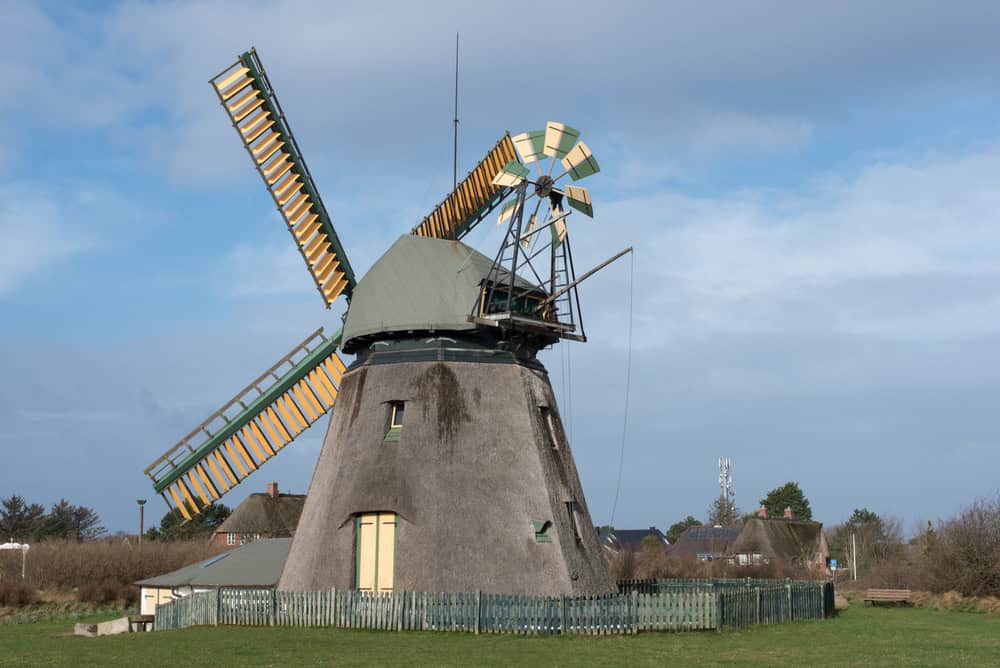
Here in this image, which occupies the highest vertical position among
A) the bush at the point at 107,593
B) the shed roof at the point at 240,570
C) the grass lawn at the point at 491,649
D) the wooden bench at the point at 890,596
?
the shed roof at the point at 240,570

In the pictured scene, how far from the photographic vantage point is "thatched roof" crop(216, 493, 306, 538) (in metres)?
62.5

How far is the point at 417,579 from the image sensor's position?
21.1 metres

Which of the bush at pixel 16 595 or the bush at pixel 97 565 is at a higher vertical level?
the bush at pixel 97 565

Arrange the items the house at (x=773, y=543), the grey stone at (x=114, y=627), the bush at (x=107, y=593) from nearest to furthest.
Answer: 1. the grey stone at (x=114, y=627)
2. the bush at (x=107, y=593)
3. the house at (x=773, y=543)

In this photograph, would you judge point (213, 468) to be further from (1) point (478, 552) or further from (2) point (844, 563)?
(2) point (844, 563)

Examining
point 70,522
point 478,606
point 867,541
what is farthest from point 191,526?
point 478,606

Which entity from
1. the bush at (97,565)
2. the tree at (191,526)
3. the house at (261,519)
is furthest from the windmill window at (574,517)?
the tree at (191,526)

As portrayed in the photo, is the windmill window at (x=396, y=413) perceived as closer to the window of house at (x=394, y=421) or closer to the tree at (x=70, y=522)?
the window of house at (x=394, y=421)

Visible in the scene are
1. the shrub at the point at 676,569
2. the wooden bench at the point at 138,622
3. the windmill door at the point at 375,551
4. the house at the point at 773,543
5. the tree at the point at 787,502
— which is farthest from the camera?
the tree at the point at 787,502

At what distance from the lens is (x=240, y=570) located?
29.4 metres

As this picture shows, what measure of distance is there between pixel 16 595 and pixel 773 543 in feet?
141

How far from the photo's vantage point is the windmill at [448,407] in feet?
70.0

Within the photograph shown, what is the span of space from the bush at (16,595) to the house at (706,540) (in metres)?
43.2

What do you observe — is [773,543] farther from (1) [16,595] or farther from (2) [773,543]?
(1) [16,595]
